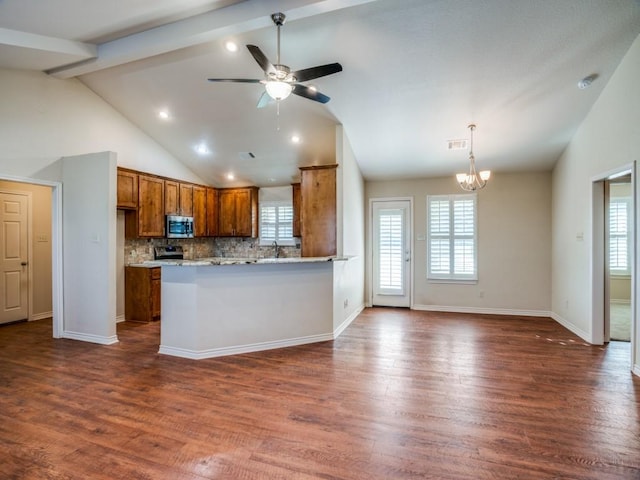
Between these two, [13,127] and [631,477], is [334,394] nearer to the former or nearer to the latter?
[631,477]

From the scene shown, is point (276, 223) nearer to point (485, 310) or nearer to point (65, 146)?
point (65, 146)

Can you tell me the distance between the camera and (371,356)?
3.83 meters

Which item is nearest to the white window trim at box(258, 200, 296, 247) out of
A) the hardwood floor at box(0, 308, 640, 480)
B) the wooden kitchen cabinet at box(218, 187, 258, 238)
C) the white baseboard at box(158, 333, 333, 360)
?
the wooden kitchen cabinet at box(218, 187, 258, 238)

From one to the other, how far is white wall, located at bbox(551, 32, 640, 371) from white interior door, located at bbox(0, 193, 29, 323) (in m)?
8.42

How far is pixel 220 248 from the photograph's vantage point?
752 cm

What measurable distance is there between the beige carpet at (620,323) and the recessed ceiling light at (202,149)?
22.6 feet

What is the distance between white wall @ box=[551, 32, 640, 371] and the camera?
136 inches

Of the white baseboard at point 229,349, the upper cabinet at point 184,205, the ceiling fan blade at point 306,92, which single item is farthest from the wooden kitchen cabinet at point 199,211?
the ceiling fan blade at point 306,92

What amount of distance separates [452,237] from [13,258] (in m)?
7.56

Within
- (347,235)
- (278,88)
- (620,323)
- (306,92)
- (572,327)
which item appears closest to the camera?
(278,88)

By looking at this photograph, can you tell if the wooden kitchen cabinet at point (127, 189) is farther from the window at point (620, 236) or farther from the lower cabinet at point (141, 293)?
the window at point (620, 236)

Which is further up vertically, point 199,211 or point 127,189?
point 127,189

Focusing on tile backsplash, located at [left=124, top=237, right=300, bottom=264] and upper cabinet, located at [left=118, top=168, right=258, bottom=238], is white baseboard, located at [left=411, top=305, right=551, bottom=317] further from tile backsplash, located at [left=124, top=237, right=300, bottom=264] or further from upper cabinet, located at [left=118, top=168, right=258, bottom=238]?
upper cabinet, located at [left=118, top=168, right=258, bottom=238]

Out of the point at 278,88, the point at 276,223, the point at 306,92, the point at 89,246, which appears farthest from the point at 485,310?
the point at 89,246
